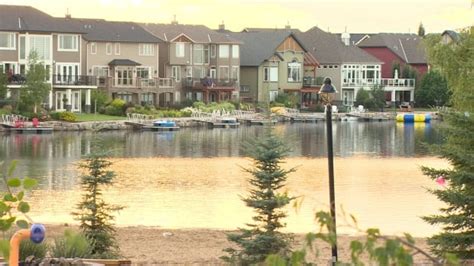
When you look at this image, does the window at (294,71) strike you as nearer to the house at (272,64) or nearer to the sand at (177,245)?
the house at (272,64)

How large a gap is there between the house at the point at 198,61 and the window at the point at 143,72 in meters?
2.77

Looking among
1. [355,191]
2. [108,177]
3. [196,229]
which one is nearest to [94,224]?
[108,177]

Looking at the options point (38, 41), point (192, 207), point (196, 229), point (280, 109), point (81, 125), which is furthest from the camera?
point (280, 109)

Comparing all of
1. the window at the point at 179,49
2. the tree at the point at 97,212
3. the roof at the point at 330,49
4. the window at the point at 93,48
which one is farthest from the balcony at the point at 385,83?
the tree at the point at 97,212

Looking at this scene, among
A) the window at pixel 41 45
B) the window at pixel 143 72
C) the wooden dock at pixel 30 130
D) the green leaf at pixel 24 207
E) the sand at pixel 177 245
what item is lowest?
the sand at pixel 177 245

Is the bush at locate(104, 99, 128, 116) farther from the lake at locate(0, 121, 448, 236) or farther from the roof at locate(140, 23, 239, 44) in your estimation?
the roof at locate(140, 23, 239, 44)

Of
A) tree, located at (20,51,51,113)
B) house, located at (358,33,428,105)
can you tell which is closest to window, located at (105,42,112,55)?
tree, located at (20,51,51,113)

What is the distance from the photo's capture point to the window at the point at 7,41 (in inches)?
3054

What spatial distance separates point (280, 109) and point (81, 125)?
26330 mm

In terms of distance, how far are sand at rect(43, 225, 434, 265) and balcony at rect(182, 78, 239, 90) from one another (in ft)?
215

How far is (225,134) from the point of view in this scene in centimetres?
7519

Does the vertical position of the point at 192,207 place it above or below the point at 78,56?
below

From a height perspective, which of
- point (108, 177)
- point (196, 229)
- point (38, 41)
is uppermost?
point (38, 41)

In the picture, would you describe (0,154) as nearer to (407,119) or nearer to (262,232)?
(262,232)
